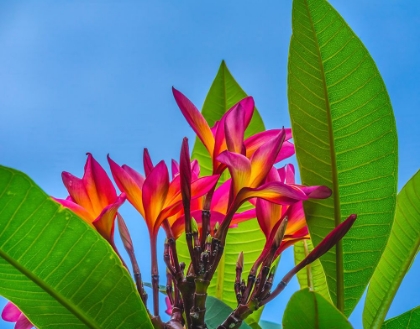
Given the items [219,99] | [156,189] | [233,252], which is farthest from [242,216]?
[219,99]

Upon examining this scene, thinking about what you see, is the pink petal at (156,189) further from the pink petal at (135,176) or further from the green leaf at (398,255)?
the green leaf at (398,255)

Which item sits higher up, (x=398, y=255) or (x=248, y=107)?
(x=248, y=107)

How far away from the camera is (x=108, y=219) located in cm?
60

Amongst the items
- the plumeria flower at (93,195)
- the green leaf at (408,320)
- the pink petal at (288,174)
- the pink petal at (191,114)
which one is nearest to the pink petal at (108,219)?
the plumeria flower at (93,195)

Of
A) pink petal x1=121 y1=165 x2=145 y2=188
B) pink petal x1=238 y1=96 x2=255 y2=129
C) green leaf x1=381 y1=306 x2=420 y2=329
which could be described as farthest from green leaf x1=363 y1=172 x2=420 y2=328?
pink petal x1=121 y1=165 x2=145 y2=188

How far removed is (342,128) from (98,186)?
31 centimetres

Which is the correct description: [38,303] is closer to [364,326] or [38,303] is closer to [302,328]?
[302,328]

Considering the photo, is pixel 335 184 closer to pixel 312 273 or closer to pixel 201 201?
pixel 201 201

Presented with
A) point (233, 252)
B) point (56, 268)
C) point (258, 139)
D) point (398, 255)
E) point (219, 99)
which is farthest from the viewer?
point (219, 99)

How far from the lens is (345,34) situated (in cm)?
69

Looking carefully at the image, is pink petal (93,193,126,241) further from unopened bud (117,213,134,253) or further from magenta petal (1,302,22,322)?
magenta petal (1,302,22,322)

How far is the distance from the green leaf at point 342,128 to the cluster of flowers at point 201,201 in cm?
5

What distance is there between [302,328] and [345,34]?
36cm

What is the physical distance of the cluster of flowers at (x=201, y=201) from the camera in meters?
0.57
